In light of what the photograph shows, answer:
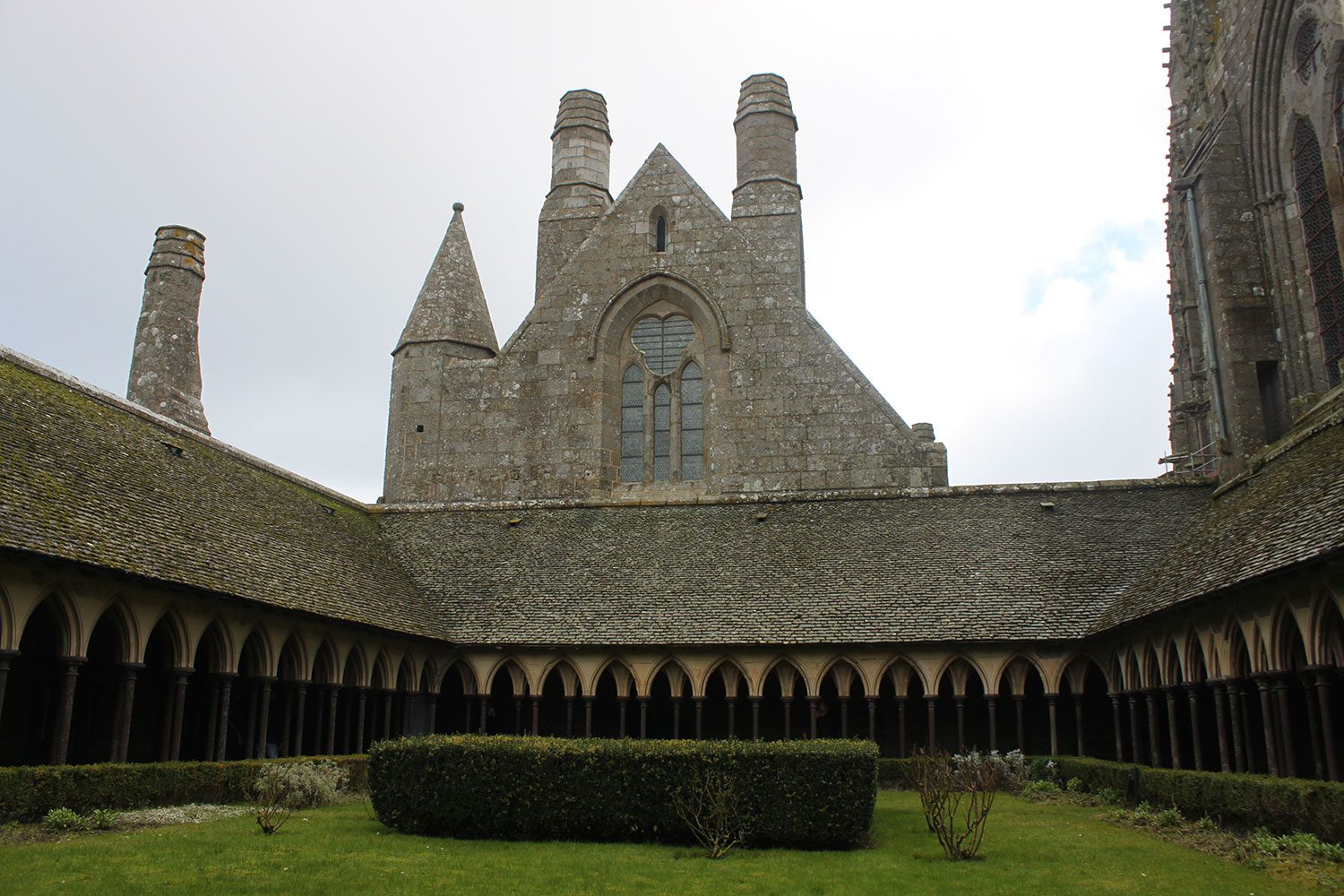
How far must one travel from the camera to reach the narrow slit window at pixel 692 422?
32.1 m

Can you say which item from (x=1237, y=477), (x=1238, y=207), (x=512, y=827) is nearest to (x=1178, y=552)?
(x=1237, y=477)

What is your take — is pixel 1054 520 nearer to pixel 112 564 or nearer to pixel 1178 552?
pixel 1178 552

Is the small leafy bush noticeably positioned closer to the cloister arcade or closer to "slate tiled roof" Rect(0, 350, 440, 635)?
the cloister arcade

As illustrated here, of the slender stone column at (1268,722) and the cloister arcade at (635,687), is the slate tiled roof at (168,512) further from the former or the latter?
the slender stone column at (1268,722)

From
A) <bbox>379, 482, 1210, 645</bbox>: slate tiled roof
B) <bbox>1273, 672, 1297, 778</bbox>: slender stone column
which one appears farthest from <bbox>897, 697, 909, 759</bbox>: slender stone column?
<bbox>1273, 672, 1297, 778</bbox>: slender stone column

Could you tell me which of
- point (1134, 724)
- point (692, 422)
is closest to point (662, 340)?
point (692, 422)

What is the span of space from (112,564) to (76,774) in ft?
8.30

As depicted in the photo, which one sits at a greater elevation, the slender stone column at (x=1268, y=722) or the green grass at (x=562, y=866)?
the slender stone column at (x=1268, y=722)

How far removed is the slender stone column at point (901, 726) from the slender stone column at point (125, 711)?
42.5ft

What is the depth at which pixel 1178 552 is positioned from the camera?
20641 millimetres

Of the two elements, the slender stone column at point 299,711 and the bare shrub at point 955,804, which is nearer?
the bare shrub at point 955,804

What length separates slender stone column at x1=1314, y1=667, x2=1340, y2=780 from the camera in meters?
13.2

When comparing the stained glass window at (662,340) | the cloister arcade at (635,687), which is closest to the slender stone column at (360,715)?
the cloister arcade at (635,687)

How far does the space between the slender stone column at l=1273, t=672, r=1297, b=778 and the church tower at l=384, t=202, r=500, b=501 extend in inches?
878
